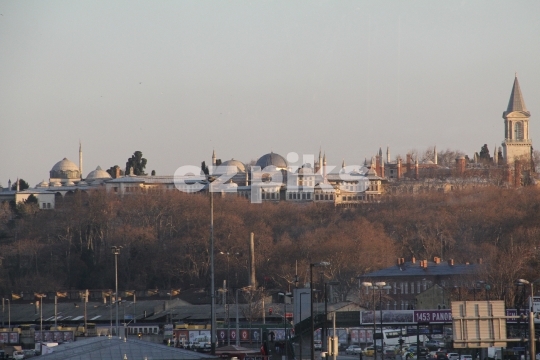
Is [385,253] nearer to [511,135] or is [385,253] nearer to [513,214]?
[513,214]

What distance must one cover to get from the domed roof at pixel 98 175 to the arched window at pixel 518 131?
1724 inches

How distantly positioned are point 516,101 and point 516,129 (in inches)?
183

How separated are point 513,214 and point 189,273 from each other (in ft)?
71.7

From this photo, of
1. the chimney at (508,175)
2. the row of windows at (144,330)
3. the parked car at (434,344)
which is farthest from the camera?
the chimney at (508,175)

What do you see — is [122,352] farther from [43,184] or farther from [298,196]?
[43,184]

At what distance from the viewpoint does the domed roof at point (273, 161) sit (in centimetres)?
18112

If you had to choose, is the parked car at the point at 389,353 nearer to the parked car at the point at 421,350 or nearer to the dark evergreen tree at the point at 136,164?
the parked car at the point at 421,350

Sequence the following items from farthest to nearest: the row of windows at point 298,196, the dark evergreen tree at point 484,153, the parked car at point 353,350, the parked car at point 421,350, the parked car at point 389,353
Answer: the dark evergreen tree at point 484,153 < the row of windows at point 298,196 < the parked car at point 353,350 < the parked car at point 389,353 < the parked car at point 421,350

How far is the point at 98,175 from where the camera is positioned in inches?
7244

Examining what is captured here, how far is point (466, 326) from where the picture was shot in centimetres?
3075

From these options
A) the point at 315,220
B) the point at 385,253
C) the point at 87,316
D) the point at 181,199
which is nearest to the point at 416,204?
the point at 315,220

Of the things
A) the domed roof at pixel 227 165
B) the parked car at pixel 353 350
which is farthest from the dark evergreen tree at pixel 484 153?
the parked car at pixel 353 350

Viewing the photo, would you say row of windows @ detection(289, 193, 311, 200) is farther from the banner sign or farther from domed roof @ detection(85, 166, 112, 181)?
the banner sign

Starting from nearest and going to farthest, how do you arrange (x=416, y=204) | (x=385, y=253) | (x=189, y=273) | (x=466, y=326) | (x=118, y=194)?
1. (x=466, y=326)
2. (x=385, y=253)
3. (x=189, y=273)
4. (x=416, y=204)
5. (x=118, y=194)
